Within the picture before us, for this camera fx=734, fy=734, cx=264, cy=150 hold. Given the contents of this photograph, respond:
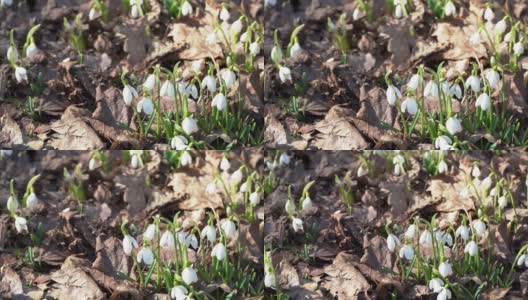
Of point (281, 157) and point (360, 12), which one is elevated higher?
point (360, 12)

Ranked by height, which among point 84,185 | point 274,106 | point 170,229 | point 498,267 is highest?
point 274,106

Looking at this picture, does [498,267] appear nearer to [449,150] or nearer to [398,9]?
[449,150]

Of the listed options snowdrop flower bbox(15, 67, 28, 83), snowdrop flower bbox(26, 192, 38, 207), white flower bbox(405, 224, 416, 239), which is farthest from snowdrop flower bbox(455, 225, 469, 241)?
snowdrop flower bbox(15, 67, 28, 83)

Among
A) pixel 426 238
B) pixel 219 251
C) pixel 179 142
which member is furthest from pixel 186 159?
pixel 426 238

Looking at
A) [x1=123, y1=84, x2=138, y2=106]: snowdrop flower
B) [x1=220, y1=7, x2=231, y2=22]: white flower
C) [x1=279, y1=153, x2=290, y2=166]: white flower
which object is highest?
[x1=220, y1=7, x2=231, y2=22]: white flower

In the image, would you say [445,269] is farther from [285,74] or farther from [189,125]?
[189,125]

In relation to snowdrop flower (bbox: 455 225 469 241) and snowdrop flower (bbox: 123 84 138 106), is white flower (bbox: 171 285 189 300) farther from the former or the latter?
snowdrop flower (bbox: 455 225 469 241)

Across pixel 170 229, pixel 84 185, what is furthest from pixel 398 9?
pixel 84 185
